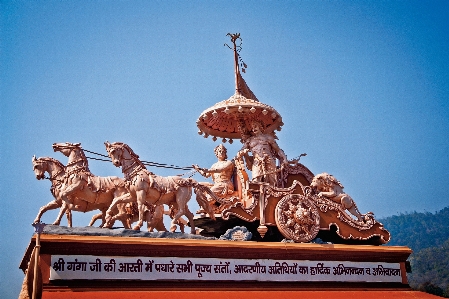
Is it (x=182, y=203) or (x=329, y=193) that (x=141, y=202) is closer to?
(x=182, y=203)

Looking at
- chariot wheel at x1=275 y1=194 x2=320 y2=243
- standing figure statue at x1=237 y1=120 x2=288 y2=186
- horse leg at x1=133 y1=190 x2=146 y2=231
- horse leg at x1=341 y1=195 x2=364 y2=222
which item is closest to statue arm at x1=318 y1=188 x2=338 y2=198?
horse leg at x1=341 y1=195 x2=364 y2=222

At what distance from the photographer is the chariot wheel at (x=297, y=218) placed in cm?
1195

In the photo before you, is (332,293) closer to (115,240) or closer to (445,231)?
(115,240)

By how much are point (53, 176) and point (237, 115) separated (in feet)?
16.4

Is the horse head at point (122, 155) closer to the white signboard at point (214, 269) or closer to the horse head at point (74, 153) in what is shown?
the horse head at point (74, 153)

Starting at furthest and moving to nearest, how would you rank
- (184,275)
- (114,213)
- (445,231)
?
(445,231)
(114,213)
(184,275)

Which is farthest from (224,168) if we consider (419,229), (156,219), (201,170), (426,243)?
(419,229)

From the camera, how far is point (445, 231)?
6319 centimetres

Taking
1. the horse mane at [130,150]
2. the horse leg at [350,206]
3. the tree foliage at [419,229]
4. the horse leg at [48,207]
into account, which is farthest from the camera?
the tree foliage at [419,229]

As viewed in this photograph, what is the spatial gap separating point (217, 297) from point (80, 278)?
8.31 ft

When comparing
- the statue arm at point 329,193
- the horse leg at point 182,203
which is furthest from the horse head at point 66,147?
the statue arm at point 329,193

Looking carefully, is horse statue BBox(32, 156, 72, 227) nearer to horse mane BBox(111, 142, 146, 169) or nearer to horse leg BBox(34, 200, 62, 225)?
horse leg BBox(34, 200, 62, 225)

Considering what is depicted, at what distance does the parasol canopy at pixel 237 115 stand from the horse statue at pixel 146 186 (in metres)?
2.80

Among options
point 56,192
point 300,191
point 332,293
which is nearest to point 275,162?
point 300,191
